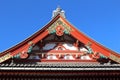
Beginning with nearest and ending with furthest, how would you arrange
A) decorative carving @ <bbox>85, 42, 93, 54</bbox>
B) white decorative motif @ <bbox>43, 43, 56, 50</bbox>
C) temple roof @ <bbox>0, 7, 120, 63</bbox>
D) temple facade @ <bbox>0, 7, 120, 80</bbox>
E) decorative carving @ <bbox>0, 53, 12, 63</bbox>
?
temple facade @ <bbox>0, 7, 120, 80</bbox>
decorative carving @ <bbox>0, 53, 12, 63</bbox>
temple roof @ <bbox>0, 7, 120, 63</bbox>
decorative carving @ <bbox>85, 42, 93, 54</bbox>
white decorative motif @ <bbox>43, 43, 56, 50</bbox>

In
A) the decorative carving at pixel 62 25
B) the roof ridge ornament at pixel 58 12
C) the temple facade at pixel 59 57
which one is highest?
the roof ridge ornament at pixel 58 12

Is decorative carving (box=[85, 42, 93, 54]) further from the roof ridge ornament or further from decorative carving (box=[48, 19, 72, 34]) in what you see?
the roof ridge ornament

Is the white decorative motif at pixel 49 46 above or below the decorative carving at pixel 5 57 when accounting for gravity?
above

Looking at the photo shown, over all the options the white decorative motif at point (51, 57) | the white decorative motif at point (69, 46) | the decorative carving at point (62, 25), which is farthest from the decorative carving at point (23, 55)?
the white decorative motif at point (69, 46)

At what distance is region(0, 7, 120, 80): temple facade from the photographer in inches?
579

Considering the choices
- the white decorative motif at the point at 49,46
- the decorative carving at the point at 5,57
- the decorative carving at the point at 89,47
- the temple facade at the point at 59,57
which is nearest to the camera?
the temple facade at the point at 59,57

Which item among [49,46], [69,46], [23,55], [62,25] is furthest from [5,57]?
[69,46]

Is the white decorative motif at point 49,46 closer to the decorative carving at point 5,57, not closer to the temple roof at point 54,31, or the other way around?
the temple roof at point 54,31

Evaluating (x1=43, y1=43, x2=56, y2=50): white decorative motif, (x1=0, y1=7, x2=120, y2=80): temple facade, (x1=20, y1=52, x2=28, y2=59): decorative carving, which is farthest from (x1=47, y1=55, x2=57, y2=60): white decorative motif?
(x1=20, y1=52, x2=28, y2=59): decorative carving

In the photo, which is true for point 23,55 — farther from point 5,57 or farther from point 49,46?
point 49,46

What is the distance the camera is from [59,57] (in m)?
16.5

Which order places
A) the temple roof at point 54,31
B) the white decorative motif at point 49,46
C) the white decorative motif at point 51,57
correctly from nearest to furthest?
the temple roof at point 54,31 < the white decorative motif at point 51,57 < the white decorative motif at point 49,46

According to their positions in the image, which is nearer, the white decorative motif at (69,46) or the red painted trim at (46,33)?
the red painted trim at (46,33)

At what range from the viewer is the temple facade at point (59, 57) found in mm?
14695
